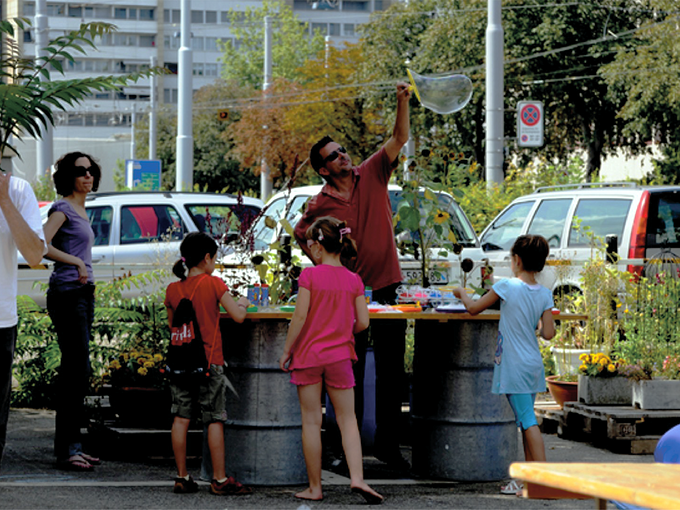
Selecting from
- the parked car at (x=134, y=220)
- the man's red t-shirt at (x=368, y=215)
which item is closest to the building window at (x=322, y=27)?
the parked car at (x=134, y=220)

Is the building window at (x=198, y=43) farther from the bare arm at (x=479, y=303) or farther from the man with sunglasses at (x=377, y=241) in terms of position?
the bare arm at (x=479, y=303)

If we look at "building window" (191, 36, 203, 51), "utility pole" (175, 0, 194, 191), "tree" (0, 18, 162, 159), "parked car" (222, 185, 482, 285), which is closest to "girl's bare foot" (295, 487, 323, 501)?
"tree" (0, 18, 162, 159)

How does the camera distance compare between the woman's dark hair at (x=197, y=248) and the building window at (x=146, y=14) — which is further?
the building window at (x=146, y=14)

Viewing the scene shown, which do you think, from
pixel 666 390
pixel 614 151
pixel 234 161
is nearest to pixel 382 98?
pixel 614 151

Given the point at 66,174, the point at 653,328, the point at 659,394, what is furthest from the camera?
the point at 653,328

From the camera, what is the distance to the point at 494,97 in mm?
17172

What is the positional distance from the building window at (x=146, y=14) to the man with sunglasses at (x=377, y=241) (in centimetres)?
9272

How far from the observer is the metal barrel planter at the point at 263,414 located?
6.18m

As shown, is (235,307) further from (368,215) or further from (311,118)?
(311,118)

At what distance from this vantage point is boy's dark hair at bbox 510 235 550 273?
6016mm

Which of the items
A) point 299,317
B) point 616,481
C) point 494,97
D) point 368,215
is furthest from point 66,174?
point 494,97

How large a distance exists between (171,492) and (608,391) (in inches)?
135

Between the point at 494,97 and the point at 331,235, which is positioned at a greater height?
the point at 494,97

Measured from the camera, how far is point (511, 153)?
151ft
